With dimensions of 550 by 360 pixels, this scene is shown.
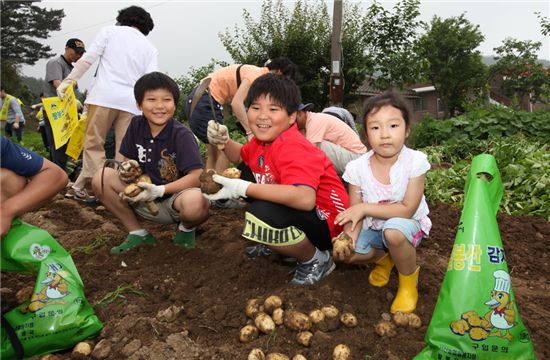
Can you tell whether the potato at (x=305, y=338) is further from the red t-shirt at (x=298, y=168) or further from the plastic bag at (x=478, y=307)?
the red t-shirt at (x=298, y=168)

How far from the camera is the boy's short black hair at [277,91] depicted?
248 cm

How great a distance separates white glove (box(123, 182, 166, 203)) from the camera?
2.64m

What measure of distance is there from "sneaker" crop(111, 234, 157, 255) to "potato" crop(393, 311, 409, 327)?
5.60 feet

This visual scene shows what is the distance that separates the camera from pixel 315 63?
1516cm

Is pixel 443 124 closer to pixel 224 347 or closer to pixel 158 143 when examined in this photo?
pixel 158 143

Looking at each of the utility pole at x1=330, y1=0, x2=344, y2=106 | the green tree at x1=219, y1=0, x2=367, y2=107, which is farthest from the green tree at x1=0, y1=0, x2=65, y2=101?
the utility pole at x1=330, y1=0, x2=344, y2=106

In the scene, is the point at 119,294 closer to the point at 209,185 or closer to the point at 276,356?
the point at 209,185

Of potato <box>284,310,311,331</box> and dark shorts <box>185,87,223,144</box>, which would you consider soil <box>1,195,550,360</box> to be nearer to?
potato <box>284,310,311,331</box>

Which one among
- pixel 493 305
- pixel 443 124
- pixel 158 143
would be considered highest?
pixel 158 143

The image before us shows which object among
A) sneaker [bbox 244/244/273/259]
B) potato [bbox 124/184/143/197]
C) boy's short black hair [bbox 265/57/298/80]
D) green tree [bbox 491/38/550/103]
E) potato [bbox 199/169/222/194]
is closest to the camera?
potato [bbox 199/169/222/194]

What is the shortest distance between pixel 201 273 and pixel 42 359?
0.95 m

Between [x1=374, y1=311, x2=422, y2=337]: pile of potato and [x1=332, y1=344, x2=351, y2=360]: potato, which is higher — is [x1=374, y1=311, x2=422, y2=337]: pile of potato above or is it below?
below

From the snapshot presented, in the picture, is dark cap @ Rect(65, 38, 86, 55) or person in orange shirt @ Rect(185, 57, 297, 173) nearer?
person in orange shirt @ Rect(185, 57, 297, 173)

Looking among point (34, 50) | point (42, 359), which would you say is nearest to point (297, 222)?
point (42, 359)
